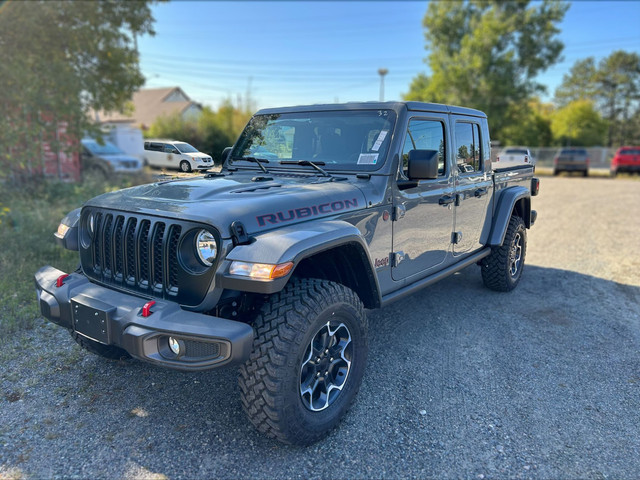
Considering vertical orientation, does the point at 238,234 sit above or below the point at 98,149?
below

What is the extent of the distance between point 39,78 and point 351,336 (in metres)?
9.94

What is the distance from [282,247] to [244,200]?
0.50m

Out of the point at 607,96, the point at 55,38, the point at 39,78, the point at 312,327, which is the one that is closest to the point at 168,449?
the point at 312,327

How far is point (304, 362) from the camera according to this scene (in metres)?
2.61

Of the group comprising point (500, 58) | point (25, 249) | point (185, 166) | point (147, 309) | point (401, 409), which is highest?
point (500, 58)

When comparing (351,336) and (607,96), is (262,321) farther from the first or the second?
(607,96)

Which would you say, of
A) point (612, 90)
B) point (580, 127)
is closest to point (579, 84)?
point (612, 90)

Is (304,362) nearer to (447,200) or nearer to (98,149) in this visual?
(447,200)

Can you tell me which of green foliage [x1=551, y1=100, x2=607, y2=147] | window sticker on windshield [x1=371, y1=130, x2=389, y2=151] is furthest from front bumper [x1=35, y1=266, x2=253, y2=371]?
green foliage [x1=551, y1=100, x2=607, y2=147]

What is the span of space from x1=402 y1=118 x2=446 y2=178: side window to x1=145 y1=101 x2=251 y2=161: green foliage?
16926 mm

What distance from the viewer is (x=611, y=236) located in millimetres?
8742

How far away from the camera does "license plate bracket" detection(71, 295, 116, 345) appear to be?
246cm

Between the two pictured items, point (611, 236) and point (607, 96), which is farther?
point (607, 96)

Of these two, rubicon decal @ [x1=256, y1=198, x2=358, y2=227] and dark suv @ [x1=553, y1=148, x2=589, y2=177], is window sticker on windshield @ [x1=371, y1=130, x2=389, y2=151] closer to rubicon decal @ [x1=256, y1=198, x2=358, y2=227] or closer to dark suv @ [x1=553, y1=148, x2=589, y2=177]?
rubicon decal @ [x1=256, y1=198, x2=358, y2=227]
